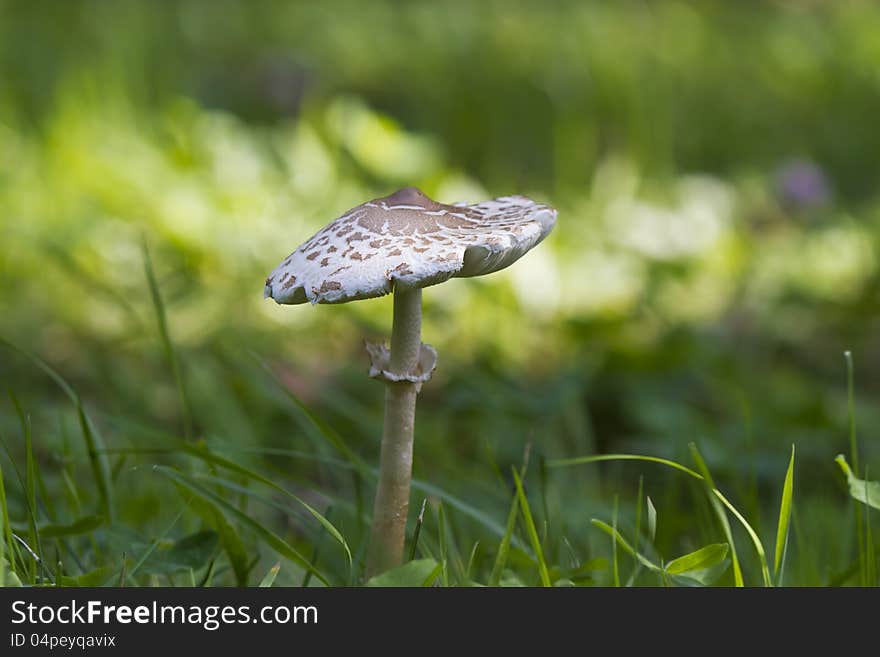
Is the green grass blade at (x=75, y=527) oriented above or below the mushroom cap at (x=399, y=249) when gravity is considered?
below

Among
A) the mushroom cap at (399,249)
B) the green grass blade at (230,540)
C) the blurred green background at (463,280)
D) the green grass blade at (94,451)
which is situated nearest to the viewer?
the mushroom cap at (399,249)

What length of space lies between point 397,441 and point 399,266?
38 cm

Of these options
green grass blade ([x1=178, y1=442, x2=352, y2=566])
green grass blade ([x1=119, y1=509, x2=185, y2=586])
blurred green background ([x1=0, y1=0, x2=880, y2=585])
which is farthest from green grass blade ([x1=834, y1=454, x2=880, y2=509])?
green grass blade ([x1=119, y1=509, x2=185, y2=586])

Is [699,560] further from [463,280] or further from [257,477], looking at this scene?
[463,280]

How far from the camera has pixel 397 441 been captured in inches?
64.8

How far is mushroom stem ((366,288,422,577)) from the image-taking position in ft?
5.31

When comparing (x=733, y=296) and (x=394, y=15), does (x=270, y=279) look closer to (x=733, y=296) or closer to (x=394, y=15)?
(x=733, y=296)

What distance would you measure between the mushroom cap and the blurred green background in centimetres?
41

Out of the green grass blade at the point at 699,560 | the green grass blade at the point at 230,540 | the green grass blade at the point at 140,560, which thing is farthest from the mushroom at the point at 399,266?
the green grass blade at the point at 699,560

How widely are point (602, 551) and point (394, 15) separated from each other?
708cm

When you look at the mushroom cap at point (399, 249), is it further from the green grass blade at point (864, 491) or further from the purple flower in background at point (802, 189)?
the purple flower in background at point (802, 189)

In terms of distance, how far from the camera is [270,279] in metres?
1.55

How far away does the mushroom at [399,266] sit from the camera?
4.62 feet
